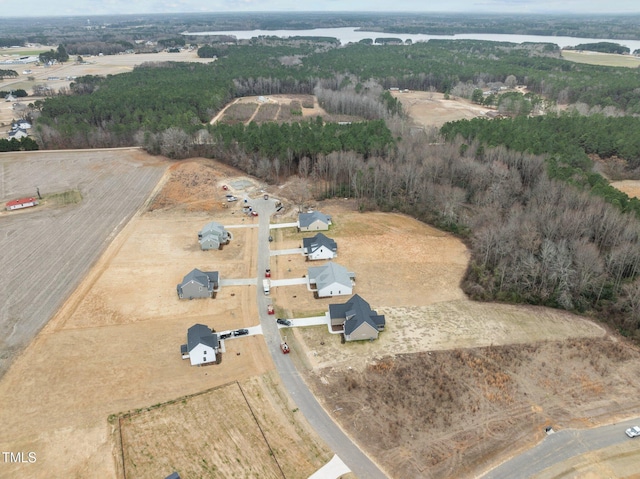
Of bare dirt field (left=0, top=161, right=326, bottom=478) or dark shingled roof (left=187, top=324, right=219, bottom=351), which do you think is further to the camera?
dark shingled roof (left=187, top=324, right=219, bottom=351)

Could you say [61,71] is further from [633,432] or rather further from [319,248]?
[633,432]

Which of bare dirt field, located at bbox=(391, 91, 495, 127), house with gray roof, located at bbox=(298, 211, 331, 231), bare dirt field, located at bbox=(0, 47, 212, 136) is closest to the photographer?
house with gray roof, located at bbox=(298, 211, 331, 231)

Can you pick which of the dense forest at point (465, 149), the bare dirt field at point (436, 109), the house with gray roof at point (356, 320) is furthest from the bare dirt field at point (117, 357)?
the bare dirt field at point (436, 109)

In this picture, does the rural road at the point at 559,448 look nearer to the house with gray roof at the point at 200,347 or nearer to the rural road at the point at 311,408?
the rural road at the point at 311,408

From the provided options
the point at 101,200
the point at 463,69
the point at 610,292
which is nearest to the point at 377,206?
the point at 610,292

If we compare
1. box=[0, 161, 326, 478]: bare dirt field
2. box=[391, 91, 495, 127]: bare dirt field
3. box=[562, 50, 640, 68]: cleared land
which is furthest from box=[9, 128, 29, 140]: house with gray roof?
box=[562, 50, 640, 68]: cleared land

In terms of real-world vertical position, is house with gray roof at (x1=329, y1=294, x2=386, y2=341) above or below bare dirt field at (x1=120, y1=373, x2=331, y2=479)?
above

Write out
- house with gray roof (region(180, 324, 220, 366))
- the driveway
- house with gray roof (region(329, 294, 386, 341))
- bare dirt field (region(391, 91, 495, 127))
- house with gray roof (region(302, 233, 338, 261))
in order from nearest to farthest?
1. house with gray roof (region(180, 324, 220, 366))
2. house with gray roof (region(329, 294, 386, 341))
3. house with gray roof (region(302, 233, 338, 261))
4. the driveway
5. bare dirt field (region(391, 91, 495, 127))

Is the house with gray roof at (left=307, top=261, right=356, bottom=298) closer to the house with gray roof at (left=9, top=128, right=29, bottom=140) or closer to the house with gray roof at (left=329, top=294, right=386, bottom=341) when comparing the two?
the house with gray roof at (left=329, top=294, right=386, bottom=341)
